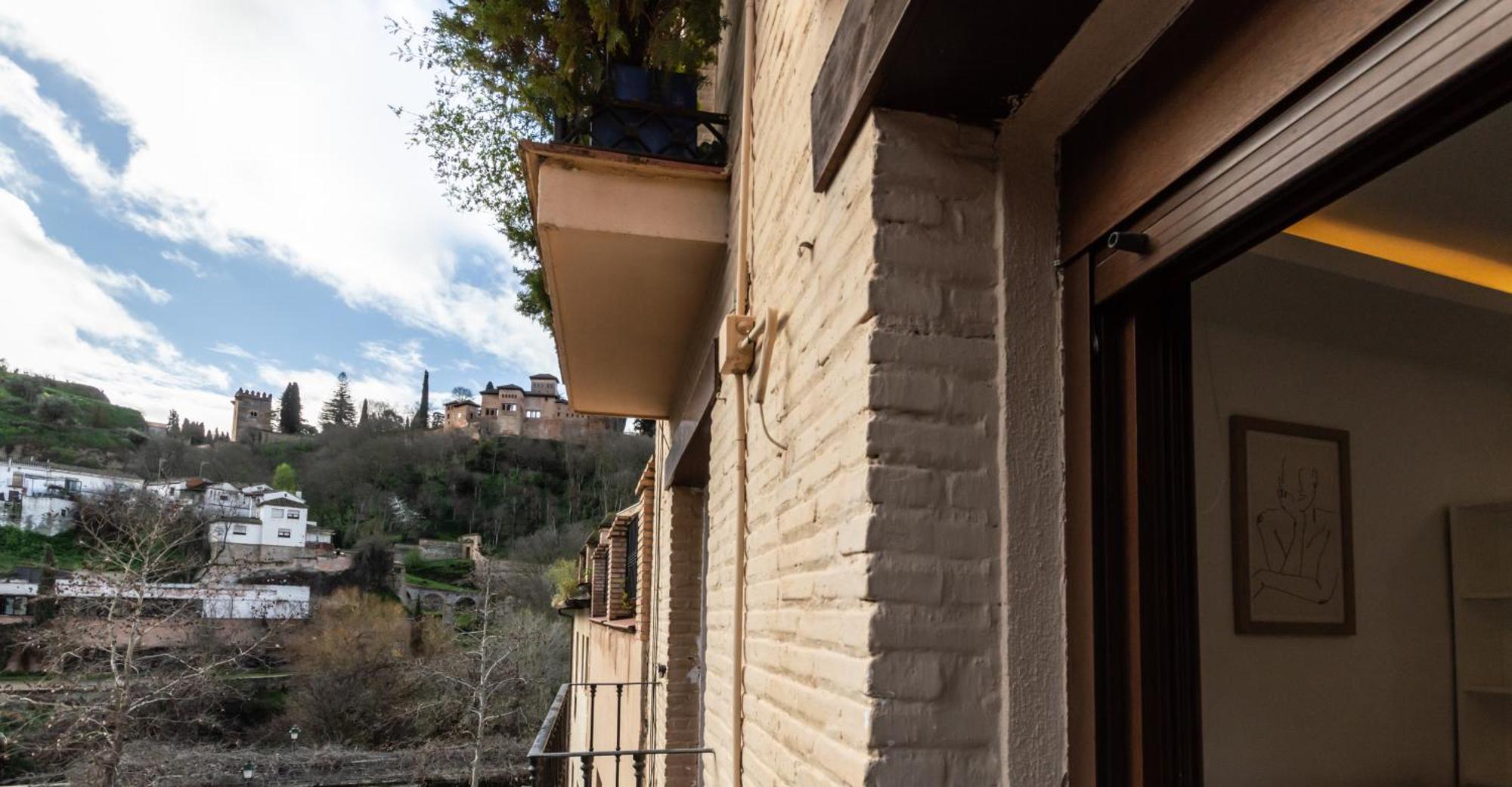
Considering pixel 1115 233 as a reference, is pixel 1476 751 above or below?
below

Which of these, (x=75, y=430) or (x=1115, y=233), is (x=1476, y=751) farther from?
(x=75, y=430)

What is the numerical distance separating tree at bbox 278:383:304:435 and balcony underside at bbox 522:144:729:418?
82.1 meters

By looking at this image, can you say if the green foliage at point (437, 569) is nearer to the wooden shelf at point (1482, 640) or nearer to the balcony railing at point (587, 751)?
the balcony railing at point (587, 751)

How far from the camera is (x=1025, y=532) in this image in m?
1.38

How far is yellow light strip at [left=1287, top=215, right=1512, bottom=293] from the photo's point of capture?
2.00 m

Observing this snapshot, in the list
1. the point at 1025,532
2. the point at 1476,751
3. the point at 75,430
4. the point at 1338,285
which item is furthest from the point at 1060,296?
the point at 75,430

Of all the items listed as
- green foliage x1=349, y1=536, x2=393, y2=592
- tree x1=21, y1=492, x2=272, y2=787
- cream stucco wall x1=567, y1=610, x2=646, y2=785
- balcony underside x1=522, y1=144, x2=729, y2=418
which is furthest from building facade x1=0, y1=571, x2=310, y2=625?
balcony underside x1=522, y1=144, x2=729, y2=418

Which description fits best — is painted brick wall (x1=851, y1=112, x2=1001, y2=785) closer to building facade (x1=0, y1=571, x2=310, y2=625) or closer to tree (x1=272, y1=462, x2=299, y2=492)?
building facade (x1=0, y1=571, x2=310, y2=625)

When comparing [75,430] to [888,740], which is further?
[75,430]

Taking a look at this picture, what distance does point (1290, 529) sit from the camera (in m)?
2.66

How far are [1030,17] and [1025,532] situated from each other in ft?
2.37

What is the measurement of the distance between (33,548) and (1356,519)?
5633cm

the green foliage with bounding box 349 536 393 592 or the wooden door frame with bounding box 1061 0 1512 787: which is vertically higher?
the wooden door frame with bounding box 1061 0 1512 787

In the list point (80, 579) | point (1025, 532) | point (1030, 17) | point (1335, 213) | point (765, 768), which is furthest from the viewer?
point (80, 579)
